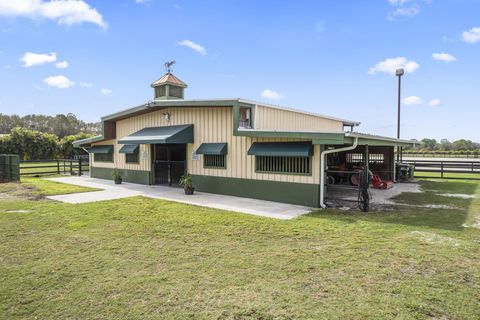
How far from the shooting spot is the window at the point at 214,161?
12.0 m

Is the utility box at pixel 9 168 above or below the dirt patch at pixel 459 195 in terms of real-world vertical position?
above

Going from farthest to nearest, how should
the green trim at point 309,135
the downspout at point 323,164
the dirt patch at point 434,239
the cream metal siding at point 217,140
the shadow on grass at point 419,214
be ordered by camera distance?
the cream metal siding at point 217,140, the downspout at point 323,164, the green trim at point 309,135, the shadow on grass at point 419,214, the dirt patch at point 434,239

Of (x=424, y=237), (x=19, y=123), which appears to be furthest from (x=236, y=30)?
(x=19, y=123)

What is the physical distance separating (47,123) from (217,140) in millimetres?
66915

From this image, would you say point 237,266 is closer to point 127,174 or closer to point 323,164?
point 323,164

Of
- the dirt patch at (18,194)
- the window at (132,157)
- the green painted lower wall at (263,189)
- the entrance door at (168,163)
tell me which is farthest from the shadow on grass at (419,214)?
the window at (132,157)

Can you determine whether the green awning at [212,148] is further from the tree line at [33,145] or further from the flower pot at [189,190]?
the tree line at [33,145]

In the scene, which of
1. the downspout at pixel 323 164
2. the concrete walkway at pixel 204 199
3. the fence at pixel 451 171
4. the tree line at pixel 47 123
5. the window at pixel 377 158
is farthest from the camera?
the tree line at pixel 47 123

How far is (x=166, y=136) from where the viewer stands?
12.4 meters

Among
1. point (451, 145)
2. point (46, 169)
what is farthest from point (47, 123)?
point (451, 145)

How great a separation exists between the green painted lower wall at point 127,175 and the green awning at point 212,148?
4.02m

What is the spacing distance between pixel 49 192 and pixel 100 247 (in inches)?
317

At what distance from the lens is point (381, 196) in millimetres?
11531

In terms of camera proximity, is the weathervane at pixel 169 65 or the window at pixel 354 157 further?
the window at pixel 354 157
